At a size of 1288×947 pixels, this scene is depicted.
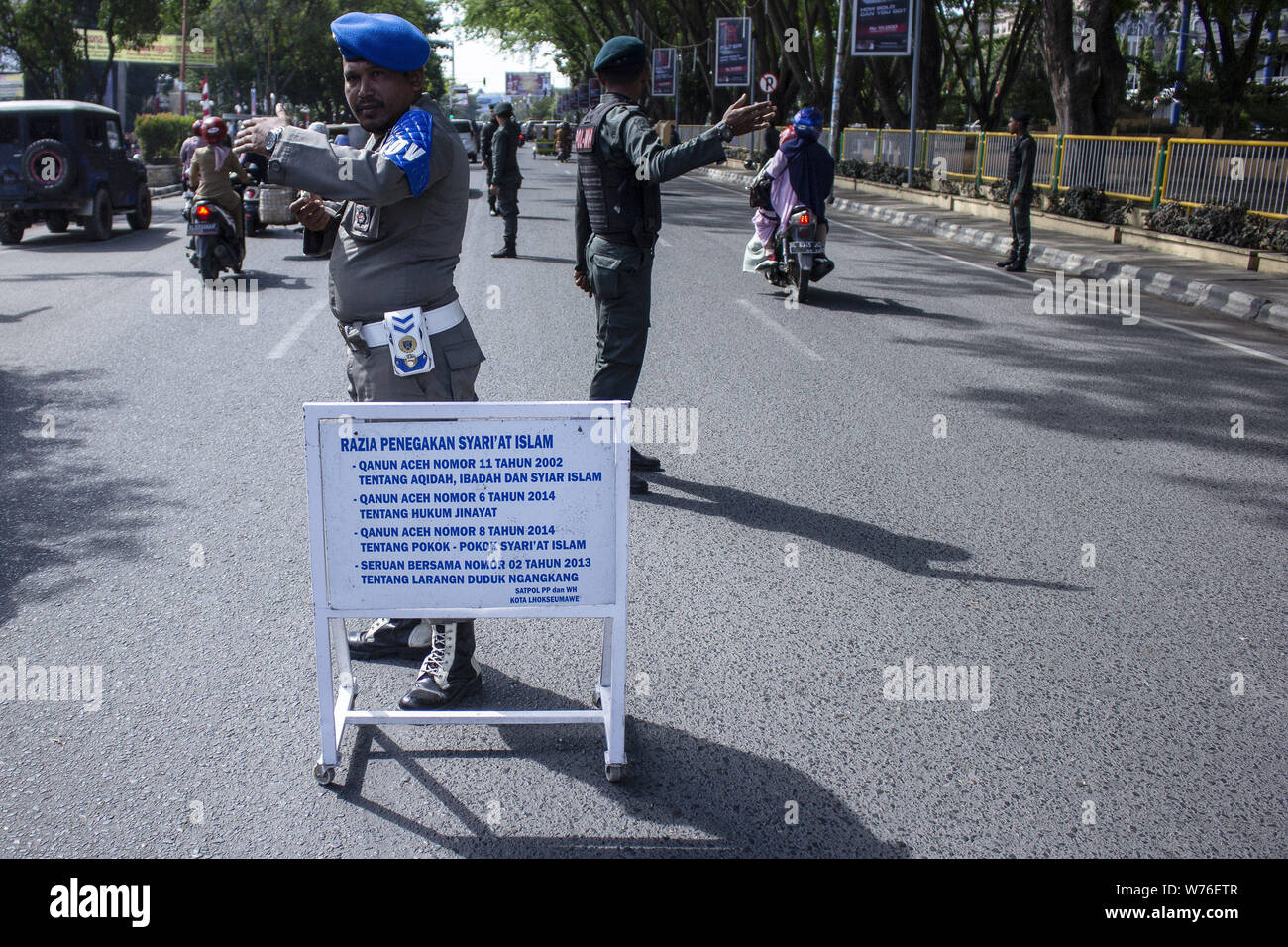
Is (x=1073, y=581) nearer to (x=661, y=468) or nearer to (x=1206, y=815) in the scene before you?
(x=1206, y=815)

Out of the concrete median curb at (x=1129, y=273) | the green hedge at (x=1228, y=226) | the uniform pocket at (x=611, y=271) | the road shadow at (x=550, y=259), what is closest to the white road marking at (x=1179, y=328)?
the concrete median curb at (x=1129, y=273)

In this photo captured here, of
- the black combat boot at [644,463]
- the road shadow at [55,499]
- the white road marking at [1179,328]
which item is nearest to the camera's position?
the road shadow at [55,499]

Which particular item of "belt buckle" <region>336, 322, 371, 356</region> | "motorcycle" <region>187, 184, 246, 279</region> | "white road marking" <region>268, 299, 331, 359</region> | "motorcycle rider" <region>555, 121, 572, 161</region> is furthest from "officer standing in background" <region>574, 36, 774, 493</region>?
"motorcycle rider" <region>555, 121, 572, 161</region>

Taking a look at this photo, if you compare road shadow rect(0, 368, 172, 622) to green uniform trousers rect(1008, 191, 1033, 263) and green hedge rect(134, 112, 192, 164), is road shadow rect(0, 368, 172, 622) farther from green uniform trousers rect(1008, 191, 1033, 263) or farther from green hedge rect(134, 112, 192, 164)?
green hedge rect(134, 112, 192, 164)

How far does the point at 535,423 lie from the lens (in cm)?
303

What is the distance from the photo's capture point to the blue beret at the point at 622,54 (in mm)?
5094

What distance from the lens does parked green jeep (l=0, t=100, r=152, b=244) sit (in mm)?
16156

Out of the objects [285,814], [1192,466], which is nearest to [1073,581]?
[1192,466]

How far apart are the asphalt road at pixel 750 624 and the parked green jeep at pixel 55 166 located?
8739 mm

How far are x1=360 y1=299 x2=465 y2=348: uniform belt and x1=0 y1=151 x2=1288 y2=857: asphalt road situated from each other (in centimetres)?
118

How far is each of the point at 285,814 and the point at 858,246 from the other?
15305 millimetres

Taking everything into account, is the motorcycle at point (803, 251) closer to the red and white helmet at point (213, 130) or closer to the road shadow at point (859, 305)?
the road shadow at point (859, 305)

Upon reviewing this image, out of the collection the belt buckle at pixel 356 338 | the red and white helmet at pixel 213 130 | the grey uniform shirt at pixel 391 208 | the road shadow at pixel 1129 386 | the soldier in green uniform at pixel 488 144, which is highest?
the soldier in green uniform at pixel 488 144

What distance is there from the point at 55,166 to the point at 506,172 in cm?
675
